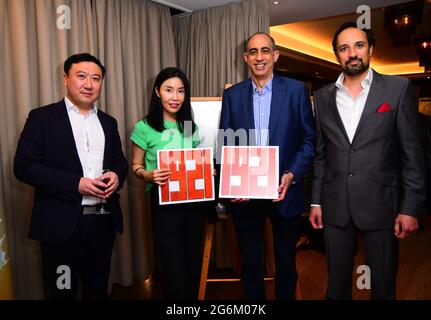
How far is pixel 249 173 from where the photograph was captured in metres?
1.99

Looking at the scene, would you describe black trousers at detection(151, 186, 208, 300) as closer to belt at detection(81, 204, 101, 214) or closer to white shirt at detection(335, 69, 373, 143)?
belt at detection(81, 204, 101, 214)

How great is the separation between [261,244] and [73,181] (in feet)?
3.54

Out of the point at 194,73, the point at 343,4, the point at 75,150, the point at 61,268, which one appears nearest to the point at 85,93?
the point at 75,150

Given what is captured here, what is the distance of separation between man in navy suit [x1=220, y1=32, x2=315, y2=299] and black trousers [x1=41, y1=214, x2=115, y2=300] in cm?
74

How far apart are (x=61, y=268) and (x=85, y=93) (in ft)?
2.94

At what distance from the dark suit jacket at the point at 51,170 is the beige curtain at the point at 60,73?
2.52ft

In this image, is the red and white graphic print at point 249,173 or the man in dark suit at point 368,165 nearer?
the man in dark suit at point 368,165

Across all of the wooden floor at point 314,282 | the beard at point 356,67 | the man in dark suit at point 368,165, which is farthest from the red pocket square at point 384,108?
the wooden floor at point 314,282

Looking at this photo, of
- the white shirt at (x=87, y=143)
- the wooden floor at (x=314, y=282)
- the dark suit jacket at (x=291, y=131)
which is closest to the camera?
the white shirt at (x=87, y=143)

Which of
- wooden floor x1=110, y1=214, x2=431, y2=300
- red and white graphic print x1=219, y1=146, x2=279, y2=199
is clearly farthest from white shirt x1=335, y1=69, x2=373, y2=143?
wooden floor x1=110, y1=214, x2=431, y2=300

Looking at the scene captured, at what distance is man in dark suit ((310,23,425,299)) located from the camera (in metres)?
1.71

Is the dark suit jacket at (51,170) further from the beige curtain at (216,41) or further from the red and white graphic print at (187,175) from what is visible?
the beige curtain at (216,41)

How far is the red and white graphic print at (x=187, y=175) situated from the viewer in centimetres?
196
